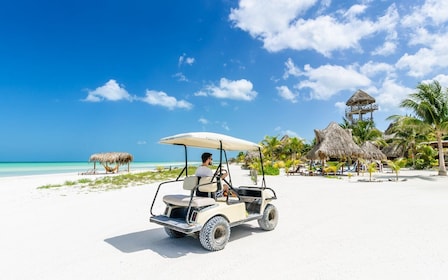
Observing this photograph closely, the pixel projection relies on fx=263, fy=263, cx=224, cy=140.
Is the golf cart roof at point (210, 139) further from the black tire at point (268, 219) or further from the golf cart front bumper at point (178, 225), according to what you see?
the golf cart front bumper at point (178, 225)

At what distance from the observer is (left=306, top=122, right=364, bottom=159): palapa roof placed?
19.4m

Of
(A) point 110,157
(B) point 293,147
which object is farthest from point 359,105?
(A) point 110,157

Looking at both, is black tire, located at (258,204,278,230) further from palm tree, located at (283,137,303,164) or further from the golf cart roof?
palm tree, located at (283,137,303,164)

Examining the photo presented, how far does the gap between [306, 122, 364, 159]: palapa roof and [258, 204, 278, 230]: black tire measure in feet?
50.9

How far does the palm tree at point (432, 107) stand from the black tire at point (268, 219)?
18176mm

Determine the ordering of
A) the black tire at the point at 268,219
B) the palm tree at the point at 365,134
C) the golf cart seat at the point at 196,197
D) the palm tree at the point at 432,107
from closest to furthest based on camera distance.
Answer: the golf cart seat at the point at 196,197
the black tire at the point at 268,219
the palm tree at the point at 432,107
the palm tree at the point at 365,134

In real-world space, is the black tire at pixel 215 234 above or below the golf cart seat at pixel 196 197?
below

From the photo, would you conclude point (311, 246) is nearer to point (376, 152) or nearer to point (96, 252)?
point (96, 252)

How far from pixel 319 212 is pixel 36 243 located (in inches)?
240

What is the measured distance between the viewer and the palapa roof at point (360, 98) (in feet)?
152

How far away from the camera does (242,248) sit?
13.5 feet

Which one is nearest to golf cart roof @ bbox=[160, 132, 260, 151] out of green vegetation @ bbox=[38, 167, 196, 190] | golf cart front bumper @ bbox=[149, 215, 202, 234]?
golf cart front bumper @ bbox=[149, 215, 202, 234]

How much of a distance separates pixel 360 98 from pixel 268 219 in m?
48.4

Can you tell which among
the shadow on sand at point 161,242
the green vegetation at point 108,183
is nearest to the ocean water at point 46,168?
the green vegetation at point 108,183
